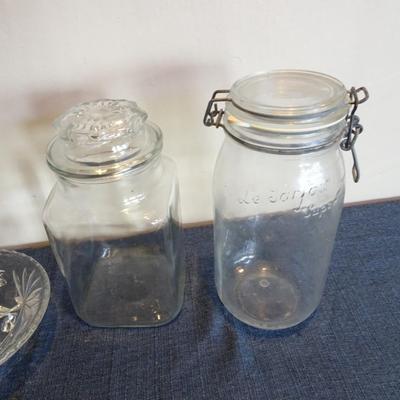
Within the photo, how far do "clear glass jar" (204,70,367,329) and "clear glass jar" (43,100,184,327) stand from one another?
0.25 ft

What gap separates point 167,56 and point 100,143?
179mm

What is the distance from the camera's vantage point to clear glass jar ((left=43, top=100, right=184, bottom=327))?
44 centimetres

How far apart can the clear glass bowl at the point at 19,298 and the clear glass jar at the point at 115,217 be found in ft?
0.14

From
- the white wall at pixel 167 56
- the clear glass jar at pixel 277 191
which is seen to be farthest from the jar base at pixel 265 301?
the white wall at pixel 167 56

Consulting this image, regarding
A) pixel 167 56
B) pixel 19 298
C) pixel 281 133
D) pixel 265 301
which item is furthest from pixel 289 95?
pixel 19 298

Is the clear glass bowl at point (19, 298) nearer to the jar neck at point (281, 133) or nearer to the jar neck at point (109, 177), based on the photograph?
the jar neck at point (109, 177)

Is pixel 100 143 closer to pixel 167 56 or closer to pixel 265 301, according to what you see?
pixel 167 56

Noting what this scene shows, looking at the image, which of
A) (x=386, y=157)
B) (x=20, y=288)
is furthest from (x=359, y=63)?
(x=20, y=288)

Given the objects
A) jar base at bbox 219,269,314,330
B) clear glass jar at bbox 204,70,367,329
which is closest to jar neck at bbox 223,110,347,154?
clear glass jar at bbox 204,70,367,329

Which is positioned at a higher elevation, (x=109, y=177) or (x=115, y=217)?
(x=109, y=177)

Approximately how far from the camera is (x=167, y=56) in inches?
21.0

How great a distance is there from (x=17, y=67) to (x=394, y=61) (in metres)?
0.55

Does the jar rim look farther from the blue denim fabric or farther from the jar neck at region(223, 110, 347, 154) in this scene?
the blue denim fabric

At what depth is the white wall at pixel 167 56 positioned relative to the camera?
498mm
